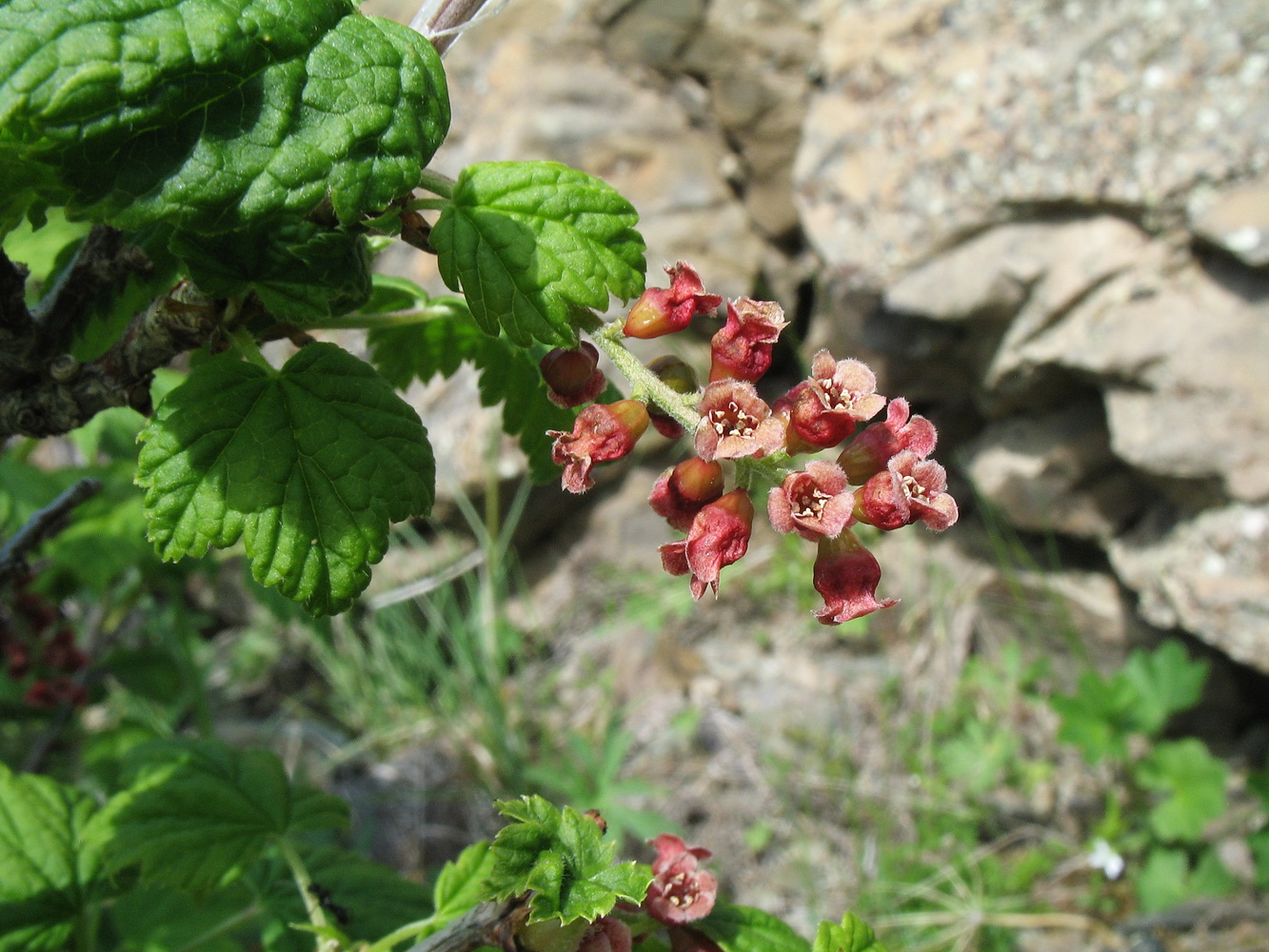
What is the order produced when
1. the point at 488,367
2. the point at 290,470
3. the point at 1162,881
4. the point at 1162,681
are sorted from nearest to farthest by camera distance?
the point at 290,470
the point at 488,367
the point at 1162,881
the point at 1162,681

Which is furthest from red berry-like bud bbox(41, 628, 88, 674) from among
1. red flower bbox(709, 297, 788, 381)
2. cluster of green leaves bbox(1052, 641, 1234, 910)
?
cluster of green leaves bbox(1052, 641, 1234, 910)

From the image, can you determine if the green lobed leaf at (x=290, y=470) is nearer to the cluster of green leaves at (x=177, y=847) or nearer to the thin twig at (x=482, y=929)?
the thin twig at (x=482, y=929)

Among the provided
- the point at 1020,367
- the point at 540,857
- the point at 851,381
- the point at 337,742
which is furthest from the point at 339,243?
the point at 337,742

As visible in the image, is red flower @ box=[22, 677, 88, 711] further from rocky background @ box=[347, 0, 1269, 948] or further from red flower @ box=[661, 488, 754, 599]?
red flower @ box=[661, 488, 754, 599]

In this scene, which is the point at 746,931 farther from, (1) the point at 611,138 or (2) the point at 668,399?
(1) the point at 611,138

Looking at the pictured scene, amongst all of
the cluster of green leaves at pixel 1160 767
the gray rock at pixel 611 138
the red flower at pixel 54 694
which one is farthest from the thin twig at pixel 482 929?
the gray rock at pixel 611 138

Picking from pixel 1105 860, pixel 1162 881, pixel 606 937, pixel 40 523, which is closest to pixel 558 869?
pixel 606 937

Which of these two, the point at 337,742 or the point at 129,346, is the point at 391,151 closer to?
the point at 129,346
